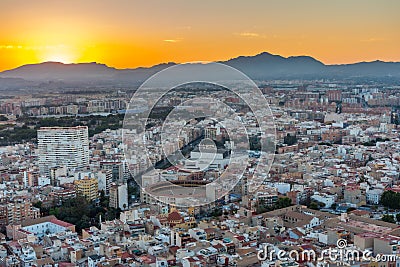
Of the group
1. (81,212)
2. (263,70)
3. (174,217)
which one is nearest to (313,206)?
(174,217)

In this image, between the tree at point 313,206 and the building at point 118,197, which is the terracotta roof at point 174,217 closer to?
the building at point 118,197

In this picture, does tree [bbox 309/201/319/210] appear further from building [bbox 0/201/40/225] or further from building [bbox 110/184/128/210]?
building [bbox 0/201/40/225]

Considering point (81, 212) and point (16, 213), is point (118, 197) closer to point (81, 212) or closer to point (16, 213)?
point (81, 212)

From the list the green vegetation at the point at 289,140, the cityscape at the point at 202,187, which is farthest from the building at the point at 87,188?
the green vegetation at the point at 289,140

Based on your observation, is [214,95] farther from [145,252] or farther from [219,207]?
[145,252]

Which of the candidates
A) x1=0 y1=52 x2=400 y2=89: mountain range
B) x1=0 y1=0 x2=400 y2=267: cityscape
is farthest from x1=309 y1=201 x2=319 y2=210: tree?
x1=0 y1=52 x2=400 y2=89: mountain range

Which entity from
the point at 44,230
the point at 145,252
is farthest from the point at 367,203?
the point at 44,230
